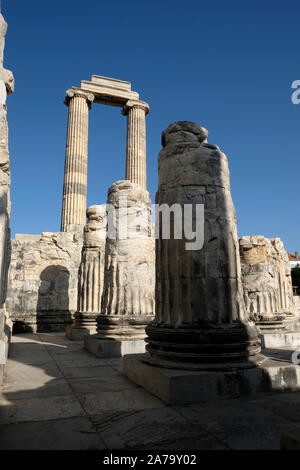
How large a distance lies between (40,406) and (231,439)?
1.63 meters

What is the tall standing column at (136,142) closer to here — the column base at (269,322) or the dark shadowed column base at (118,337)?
the column base at (269,322)

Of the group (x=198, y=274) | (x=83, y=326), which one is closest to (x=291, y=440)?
(x=198, y=274)

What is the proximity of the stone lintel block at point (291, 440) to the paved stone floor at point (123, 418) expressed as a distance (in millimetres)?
385

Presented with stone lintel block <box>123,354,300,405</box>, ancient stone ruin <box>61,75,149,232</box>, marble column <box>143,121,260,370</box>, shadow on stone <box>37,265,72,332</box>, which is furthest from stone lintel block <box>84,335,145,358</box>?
ancient stone ruin <box>61,75,149,232</box>

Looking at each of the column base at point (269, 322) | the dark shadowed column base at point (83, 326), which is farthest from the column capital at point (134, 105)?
the column base at point (269, 322)

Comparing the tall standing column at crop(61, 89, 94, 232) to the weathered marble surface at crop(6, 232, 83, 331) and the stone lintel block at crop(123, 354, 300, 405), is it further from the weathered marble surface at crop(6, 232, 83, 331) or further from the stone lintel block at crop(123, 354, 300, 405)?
the stone lintel block at crop(123, 354, 300, 405)

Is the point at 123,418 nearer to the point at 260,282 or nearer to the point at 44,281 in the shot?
the point at 260,282

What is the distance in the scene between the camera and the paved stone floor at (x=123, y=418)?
2.06m

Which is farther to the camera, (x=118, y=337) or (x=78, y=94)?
(x=78, y=94)

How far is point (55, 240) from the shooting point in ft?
39.4

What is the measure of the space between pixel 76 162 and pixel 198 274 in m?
17.0

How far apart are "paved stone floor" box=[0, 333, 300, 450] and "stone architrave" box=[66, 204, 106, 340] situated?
424 cm

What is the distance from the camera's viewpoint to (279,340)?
6.87 metres
